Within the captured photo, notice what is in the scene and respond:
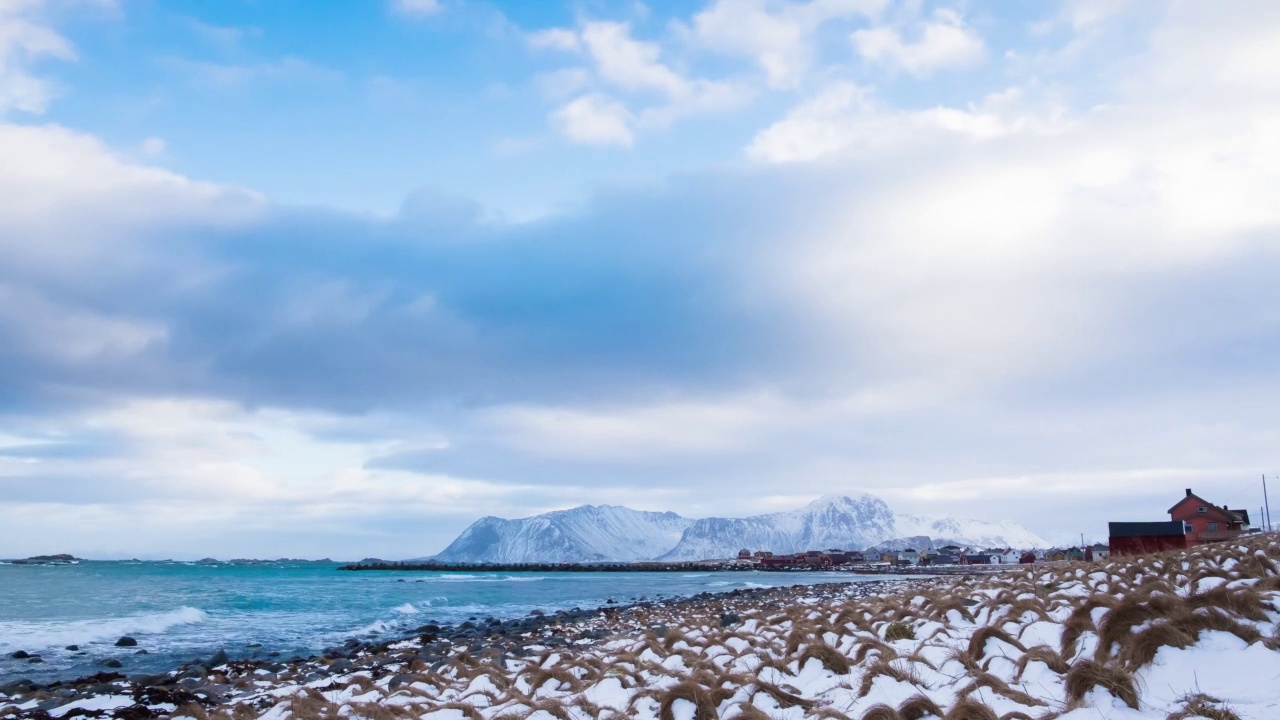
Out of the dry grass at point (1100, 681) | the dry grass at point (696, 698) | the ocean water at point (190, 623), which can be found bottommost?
the ocean water at point (190, 623)

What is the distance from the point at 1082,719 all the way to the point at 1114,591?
7.12m

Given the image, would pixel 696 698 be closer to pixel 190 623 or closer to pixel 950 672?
pixel 950 672

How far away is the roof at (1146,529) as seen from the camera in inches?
2170

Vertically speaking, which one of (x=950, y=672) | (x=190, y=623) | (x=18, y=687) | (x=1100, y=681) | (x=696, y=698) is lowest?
(x=190, y=623)

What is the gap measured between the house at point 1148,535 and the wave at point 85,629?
2155 inches

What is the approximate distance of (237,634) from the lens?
27.2 meters

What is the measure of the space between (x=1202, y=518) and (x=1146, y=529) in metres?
4.59

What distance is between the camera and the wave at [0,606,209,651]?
23938 mm

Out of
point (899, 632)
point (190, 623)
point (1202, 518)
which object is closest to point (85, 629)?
point (190, 623)

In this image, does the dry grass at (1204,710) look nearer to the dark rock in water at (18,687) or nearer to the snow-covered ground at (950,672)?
the snow-covered ground at (950,672)

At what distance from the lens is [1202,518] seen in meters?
57.3

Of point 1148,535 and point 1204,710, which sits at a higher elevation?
point 1204,710

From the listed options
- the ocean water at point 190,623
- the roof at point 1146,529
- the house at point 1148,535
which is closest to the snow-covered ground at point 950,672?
the ocean water at point 190,623

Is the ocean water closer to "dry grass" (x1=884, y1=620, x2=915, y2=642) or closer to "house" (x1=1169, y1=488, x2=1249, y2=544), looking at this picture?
"dry grass" (x1=884, y1=620, x2=915, y2=642)
